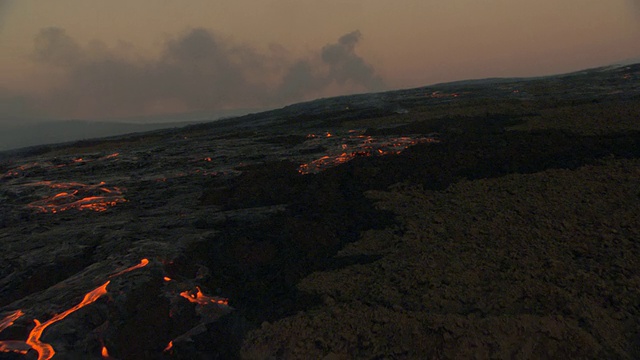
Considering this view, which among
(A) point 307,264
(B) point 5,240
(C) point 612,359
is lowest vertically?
(C) point 612,359

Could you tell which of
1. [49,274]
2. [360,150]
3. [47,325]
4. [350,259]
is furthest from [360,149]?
[47,325]

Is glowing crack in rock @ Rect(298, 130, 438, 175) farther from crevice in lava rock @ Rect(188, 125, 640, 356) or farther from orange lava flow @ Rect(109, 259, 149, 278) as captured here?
orange lava flow @ Rect(109, 259, 149, 278)

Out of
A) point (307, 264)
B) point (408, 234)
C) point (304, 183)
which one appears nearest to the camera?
point (307, 264)

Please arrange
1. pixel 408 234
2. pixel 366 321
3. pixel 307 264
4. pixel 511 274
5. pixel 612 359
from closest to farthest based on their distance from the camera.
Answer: pixel 612 359, pixel 366 321, pixel 511 274, pixel 307 264, pixel 408 234

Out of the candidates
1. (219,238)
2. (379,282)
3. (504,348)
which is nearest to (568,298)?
(504,348)

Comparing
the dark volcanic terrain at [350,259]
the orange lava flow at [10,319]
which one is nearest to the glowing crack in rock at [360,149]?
the dark volcanic terrain at [350,259]

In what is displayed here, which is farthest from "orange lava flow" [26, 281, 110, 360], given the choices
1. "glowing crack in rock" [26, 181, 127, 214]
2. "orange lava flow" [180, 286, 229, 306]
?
"glowing crack in rock" [26, 181, 127, 214]

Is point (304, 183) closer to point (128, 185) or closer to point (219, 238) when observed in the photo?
point (219, 238)
